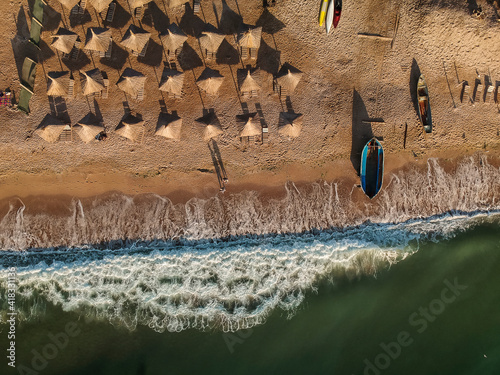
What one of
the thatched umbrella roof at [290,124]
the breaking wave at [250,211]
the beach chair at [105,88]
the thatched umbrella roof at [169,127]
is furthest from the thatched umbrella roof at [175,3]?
the breaking wave at [250,211]

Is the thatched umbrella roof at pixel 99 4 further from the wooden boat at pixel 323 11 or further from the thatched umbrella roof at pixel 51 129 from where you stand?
the wooden boat at pixel 323 11

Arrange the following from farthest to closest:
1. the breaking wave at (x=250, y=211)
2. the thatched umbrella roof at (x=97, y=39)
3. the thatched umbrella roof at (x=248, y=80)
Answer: the breaking wave at (x=250, y=211)
the thatched umbrella roof at (x=248, y=80)
the thatched umbrella roof at (x=97, y=39)

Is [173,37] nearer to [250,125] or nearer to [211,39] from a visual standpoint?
[211,39]

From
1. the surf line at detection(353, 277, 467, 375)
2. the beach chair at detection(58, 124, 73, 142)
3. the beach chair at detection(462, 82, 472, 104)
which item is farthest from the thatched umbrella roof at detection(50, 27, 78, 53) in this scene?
the surf line at detection(353, 277, 467, 375)

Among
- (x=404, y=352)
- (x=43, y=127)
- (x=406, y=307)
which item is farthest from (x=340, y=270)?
(x=43, y=127)

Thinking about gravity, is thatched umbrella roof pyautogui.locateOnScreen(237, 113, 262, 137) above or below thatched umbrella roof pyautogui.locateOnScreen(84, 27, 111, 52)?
below

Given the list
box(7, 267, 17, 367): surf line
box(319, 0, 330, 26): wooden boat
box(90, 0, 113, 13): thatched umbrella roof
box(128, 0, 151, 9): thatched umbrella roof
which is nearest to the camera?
box(90, 0, 113, 13): thatched umbrella roof

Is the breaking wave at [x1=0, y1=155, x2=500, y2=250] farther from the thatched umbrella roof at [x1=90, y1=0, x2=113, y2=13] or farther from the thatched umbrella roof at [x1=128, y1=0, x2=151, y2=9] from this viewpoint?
the thatched umbrella roof at [x1=128, y1=0, x2=151, y2=9]
